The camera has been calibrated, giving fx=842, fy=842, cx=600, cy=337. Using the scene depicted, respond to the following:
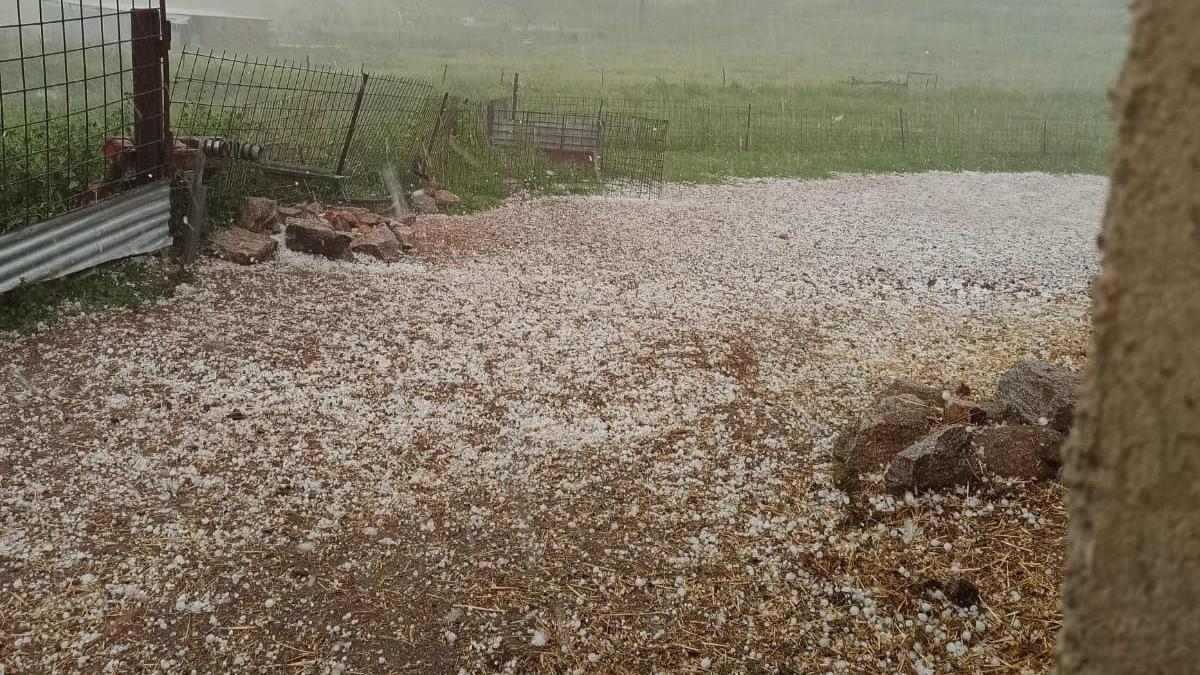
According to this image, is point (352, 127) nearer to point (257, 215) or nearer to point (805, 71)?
point (257, 215)

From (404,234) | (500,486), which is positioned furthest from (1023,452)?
(404,234)

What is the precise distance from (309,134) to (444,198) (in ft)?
5.71

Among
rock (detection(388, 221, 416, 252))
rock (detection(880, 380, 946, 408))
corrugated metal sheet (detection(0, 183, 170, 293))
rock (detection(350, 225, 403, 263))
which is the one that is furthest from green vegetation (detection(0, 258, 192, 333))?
rock (detection(880, 380, 946, 408))

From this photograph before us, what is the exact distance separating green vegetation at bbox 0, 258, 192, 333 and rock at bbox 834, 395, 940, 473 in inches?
204

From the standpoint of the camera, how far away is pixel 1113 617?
88 centimetres

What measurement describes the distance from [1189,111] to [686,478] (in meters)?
3.80

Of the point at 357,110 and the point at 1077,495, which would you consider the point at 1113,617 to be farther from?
the point at 357,110

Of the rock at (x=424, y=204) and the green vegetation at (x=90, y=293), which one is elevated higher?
the rock at (x=424, y=204)

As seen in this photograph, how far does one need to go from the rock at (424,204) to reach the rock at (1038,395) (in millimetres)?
7169

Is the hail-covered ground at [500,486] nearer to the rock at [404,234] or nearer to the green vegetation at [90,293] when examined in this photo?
the green vegetation at [90,293]

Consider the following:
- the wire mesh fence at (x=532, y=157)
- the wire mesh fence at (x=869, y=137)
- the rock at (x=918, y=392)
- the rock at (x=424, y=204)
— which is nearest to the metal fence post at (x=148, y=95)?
the rock at (x=424, y=204)

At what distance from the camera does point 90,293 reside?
6.16 m

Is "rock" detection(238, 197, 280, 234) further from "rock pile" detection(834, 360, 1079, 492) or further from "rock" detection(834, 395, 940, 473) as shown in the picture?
"rock" detection(834, 395, 940, 473)

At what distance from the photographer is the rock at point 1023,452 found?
13.5ft
